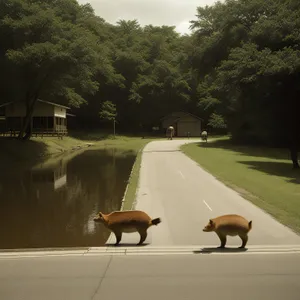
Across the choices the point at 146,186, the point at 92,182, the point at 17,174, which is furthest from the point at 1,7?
the point at 146,186

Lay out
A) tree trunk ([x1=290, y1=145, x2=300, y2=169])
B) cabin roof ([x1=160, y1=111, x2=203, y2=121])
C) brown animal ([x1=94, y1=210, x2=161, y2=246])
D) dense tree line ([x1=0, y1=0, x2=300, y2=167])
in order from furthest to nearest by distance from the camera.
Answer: cabin roof ([x1=160, y1=111, x2=203, y2=121]) < dense tree line ([x1=0, y1=0, x2=300, y2=167]) < tree trunk ([x1=290, y1=145, x2=300, y2=169]) < brown animal ([x1=94, y1=210, x2=161, y2=246])

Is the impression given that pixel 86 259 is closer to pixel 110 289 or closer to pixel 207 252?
pixel 110 289

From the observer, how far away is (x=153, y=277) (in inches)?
280

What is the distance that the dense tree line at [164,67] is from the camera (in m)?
27.2

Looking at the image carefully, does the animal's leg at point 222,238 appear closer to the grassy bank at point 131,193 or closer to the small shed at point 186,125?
the grassy bank at point 131,193

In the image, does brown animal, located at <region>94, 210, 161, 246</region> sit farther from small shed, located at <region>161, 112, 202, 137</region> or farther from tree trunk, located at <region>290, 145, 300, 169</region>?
small shed, located at <region>161, 112, 202, 137</region>

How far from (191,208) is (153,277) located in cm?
731

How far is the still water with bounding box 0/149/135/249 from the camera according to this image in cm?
1188

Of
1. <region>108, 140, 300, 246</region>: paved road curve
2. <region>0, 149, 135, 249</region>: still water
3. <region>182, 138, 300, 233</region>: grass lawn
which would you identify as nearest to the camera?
<region>108, 140, 300, 246</region>: paved road curve

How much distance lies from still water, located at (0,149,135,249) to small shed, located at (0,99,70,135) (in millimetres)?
23759

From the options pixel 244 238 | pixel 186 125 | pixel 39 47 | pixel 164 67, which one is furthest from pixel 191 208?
pixel 164 67

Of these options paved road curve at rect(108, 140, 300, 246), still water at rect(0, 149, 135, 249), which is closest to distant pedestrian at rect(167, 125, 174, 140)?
still water at rect(0, 149, 135, 249)

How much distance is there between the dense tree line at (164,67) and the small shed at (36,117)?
192 centimetres

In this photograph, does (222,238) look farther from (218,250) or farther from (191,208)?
(191,208)
